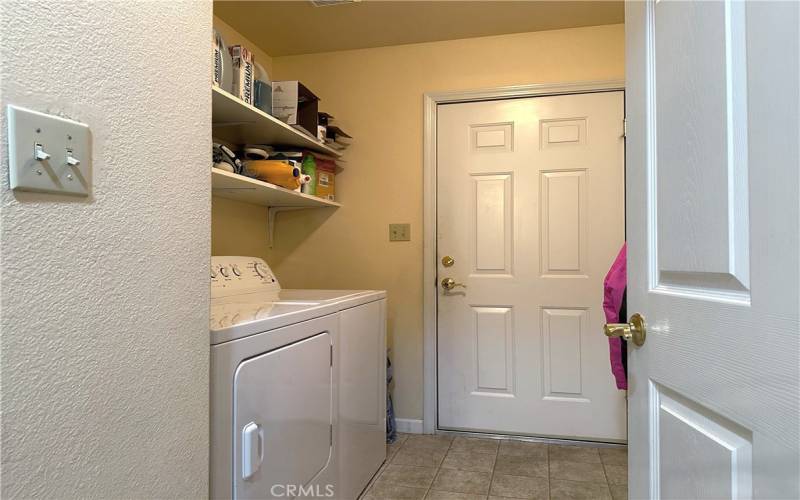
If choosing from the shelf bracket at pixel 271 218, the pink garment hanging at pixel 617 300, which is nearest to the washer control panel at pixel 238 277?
the shelf bracket at pixel 271 218

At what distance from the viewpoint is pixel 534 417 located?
2395mm

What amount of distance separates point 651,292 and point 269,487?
41.8 inches

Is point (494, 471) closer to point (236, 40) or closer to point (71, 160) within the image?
Answer: point (71, 160)

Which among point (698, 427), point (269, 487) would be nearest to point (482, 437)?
point (269, 487)

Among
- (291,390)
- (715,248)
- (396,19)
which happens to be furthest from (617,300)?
(396,19)

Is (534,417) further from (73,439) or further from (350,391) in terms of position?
(73,439)

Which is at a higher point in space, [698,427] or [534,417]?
[698,427]

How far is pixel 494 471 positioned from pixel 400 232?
4.42ft

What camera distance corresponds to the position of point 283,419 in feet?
4.06

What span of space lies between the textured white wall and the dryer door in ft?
0.54

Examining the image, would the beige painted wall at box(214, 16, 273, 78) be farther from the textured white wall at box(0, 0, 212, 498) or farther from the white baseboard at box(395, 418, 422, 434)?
the white baseboard at box(395, 418, 422, 434)

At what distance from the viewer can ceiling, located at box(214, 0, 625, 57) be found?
7.06ft

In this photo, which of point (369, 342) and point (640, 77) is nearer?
point (640, 77)

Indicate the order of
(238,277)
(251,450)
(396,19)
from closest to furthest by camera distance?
(251,450) < (238,277) < (396,19)
